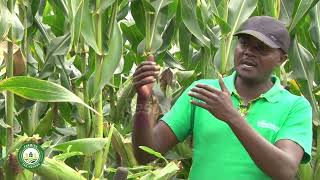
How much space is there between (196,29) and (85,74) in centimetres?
46

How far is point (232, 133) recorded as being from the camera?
2.03 m

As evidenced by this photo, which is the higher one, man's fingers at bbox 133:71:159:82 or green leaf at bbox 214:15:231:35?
green leaf at bbox 214:15:231:35

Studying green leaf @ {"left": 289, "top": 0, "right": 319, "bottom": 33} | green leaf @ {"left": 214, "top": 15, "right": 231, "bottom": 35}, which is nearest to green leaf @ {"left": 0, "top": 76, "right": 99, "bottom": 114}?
green leaf @ {"left": 214, "top": 15, "right": 231, "bottom": 35}

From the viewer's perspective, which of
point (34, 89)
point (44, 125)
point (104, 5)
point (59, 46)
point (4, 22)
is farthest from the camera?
point (44, 125)

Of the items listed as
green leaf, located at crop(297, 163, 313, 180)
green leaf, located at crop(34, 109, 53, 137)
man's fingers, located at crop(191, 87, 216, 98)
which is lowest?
green leaf, located at crop(297, 163, 313, 180)

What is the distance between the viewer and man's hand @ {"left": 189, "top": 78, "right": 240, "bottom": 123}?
1.81 metres

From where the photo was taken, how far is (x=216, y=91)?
181 cm

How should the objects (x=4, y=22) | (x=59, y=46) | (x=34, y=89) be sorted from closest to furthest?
→ 1. (x=34, y=89)
2. (x=4, y=22)
3. (x=59, y=46)

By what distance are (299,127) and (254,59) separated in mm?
237

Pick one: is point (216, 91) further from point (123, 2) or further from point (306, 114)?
point (123, 2)

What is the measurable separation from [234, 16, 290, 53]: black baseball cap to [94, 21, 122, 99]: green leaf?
0.48 m

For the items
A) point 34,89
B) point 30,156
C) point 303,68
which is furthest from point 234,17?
point 30,156

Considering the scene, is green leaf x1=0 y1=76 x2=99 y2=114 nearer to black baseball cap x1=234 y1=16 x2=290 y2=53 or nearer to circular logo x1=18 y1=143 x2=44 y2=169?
circular logo x1=18 y1=143 x2=44 y2=169

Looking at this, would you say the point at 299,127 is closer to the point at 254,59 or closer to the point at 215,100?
the point at 254,59
